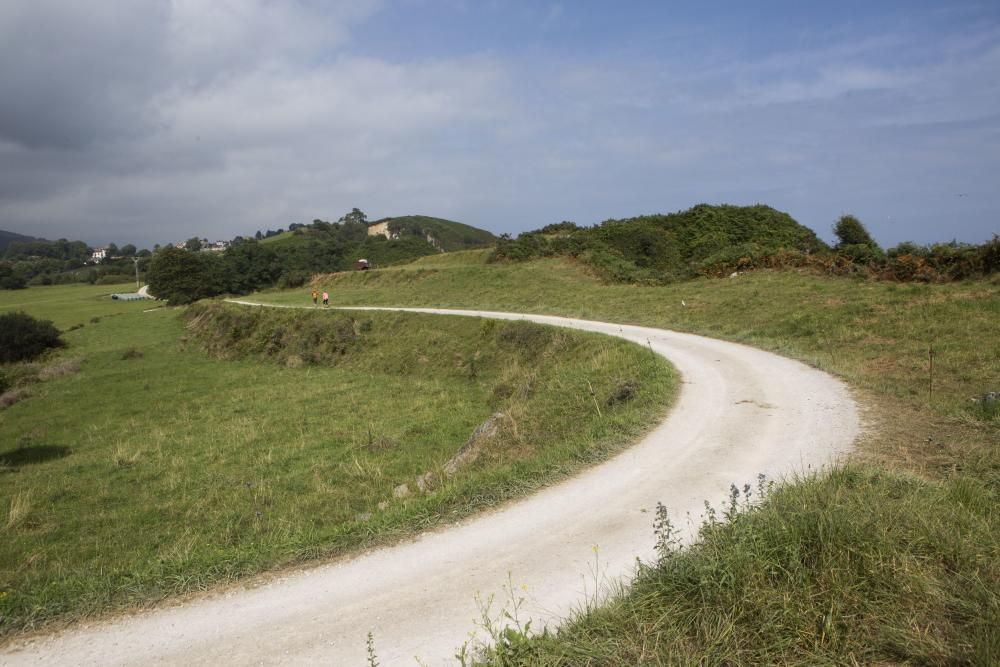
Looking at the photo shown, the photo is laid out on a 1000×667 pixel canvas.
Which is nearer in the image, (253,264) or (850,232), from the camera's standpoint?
(850,232)

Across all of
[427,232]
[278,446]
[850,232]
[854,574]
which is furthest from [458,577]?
[427,232]

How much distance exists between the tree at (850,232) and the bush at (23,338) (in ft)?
202

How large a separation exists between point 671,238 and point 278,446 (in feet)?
130

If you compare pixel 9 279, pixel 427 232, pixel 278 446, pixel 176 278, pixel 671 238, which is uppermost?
pixel 427 232

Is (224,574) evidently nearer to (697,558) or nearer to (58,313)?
(697,558)

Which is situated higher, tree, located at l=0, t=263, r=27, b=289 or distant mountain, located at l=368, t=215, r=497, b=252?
distant mountain, located at l=368, t=215, r=497, b=252

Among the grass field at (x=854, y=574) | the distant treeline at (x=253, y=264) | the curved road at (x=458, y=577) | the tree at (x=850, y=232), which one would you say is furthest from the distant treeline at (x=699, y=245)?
the distant treeline at (x=253, y=264)

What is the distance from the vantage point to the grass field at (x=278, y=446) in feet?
22.9

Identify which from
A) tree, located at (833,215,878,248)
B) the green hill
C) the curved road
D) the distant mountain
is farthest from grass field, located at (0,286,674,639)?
the distant mountain

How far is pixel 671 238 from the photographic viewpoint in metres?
46.7

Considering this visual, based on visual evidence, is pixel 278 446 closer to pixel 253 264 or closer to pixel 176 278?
pixel 176 278

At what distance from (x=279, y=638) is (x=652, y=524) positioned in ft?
14.4

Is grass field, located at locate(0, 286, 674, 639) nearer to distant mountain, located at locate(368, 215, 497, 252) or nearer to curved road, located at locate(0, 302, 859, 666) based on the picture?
curved road, located at locate(0, 302, 859, 666)

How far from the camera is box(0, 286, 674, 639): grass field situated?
6.96 metres
